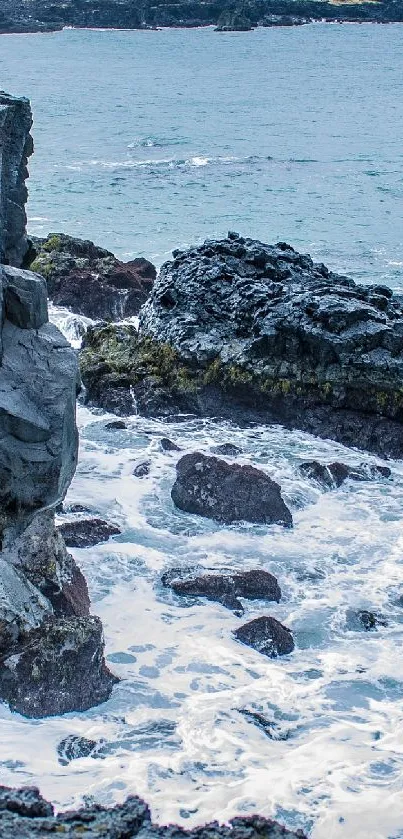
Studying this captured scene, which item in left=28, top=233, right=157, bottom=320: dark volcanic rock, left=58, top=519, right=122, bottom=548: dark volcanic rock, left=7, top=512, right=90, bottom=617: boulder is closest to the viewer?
left=7, top=512, right=90, bottom=617: boulder

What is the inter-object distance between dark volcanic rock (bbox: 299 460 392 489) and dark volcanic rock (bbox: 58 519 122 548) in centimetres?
357

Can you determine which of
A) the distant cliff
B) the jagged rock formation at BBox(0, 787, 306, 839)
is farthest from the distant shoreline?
the jagged rock formation at BBox(0, 787, 306, 839)

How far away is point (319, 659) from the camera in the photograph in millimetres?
12906

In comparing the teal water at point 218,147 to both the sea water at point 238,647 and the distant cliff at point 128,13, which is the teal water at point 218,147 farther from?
the distant cliff at point 128,13

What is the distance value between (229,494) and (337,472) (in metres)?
2.27

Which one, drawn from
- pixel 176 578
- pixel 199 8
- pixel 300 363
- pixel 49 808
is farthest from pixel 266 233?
pixel 199 8

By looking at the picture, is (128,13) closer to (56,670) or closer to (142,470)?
(142,470)

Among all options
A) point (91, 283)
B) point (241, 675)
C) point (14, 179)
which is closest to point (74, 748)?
point (241, 675)

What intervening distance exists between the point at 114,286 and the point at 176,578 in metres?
12.3

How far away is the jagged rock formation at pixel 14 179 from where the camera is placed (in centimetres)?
1384

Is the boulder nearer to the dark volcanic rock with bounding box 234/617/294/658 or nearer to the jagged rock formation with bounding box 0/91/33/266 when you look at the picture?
the dark volcanic rock with bounding box 234/617/294/658

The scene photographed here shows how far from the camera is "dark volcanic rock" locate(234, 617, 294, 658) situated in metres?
13.0

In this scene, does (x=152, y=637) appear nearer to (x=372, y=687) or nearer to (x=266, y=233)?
(x=372, y=687)

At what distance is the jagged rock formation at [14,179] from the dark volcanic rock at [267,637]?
5585mm
